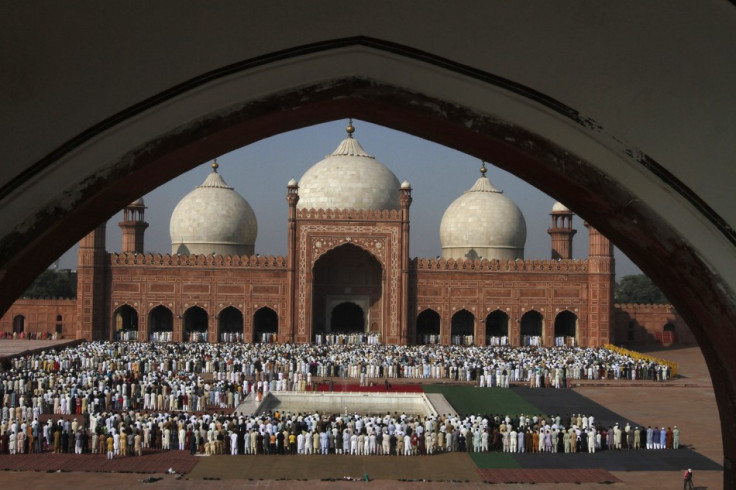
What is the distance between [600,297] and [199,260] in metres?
16.2

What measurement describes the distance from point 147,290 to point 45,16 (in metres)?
30.8

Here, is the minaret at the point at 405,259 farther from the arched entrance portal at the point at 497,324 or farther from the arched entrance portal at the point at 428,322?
the arched entrance portal at the point at 497,324

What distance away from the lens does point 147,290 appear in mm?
31953

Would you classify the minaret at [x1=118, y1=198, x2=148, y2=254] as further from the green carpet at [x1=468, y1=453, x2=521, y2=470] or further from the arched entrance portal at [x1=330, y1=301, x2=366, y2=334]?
the green carpet at [x1=468, y1=453, x2=521, y2=470]

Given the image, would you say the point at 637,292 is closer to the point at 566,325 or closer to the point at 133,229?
the point at 566,325

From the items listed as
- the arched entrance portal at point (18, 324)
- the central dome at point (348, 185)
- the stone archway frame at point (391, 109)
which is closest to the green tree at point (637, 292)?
the central dome at point (348, 185)

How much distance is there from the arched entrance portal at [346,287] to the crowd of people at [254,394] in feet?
9.30

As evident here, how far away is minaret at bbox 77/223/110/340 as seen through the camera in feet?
103

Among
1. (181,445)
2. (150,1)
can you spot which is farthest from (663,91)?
→ (181,445)

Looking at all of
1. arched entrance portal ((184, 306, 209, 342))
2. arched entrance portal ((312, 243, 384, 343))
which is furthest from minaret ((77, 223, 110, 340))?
arched entrance portal ((312, 243, 384, 343))

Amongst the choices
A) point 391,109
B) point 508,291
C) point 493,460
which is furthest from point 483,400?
point 391,109

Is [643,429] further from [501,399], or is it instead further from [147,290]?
[147,290]

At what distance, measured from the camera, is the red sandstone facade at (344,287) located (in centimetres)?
3148

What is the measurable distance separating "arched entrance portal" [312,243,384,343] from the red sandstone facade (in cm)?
4
